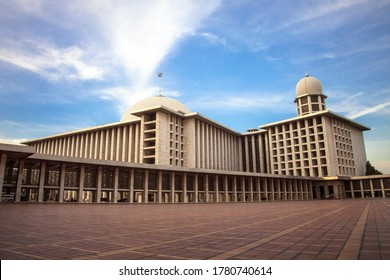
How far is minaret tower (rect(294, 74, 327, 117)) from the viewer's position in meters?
74.8

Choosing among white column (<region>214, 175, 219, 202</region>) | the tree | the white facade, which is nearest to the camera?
white column (<region>214, 175, 219, 202</region>)

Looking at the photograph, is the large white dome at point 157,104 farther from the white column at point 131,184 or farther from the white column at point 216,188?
the white column at point 131,184

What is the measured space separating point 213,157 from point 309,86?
31740mm

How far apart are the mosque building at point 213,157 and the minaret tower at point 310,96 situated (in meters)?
0.25

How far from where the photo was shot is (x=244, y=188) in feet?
168

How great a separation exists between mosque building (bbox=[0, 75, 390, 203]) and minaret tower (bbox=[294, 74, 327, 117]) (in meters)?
0.25

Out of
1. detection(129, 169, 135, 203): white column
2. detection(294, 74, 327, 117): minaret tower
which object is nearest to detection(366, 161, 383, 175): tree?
detection(294, 74, 327, 117): minaret tower

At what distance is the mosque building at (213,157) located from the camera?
38125mm

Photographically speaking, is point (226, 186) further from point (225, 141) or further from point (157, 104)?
point (157, 104)

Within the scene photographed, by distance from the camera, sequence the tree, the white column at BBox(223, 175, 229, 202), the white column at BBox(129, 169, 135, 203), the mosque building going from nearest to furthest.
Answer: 1. the white column at BBox(129, 169, 135, 203)
2. the mosque building
3. the white column at BBox(223, 175, 229, 202)
4. the tree

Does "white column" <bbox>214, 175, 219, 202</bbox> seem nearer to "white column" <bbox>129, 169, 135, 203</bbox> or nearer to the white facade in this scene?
the white facade

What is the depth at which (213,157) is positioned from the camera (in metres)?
67.5

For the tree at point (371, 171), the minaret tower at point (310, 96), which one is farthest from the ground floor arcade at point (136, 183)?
the minaret tower at point (310, 96)

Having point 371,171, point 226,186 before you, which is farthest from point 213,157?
point 371,171
